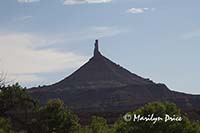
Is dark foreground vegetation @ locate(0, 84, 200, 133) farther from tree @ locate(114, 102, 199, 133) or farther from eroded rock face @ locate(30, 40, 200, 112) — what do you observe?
eroded rock face @ locate(30, 40, 200, 112)

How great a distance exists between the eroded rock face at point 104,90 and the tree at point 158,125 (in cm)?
10607

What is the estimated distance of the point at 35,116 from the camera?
30297 millimetres

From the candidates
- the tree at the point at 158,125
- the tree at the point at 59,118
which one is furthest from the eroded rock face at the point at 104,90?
the tree at the point at 158,125

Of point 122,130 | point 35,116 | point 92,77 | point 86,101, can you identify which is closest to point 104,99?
point 86,101

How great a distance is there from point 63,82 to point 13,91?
172 m

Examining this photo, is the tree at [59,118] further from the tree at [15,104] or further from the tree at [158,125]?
the tree at [15,104]

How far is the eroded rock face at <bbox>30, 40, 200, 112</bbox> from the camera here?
164 metres

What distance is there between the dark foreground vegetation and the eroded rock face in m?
99.7

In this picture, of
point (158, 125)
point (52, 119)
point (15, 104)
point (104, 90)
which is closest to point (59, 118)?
point (52, 119)

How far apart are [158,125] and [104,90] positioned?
135 metres

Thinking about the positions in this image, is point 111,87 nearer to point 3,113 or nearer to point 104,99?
point 104,99

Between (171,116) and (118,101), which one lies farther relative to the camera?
(118,101)

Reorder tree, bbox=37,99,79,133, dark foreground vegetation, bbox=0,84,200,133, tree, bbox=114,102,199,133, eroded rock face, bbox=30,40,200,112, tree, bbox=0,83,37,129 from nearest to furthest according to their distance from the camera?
tree, bbox=0,83,37,129 < dark foreground vegetation, bbox=0,84,200,133 < tree, bbox=114,102,199,133 < tree, bbox=37,99,79,133 < eroded rock face, bbox=30,40,200,112

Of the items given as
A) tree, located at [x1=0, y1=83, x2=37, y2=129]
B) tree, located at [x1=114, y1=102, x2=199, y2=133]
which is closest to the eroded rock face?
tree, located at [x1=114, y1=102, x2=199, y2=133]
